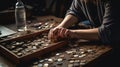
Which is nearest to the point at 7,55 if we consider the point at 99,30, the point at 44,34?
the point at 44,34

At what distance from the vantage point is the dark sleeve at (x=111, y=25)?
1.61 m

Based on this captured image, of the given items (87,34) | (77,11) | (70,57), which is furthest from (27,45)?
(77,11)

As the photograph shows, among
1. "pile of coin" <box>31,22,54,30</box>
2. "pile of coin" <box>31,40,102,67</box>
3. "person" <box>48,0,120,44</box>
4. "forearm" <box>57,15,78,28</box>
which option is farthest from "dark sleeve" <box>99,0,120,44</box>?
"pile of coin" <box>31,22,54,30</box>

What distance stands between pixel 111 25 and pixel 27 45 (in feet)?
2.26

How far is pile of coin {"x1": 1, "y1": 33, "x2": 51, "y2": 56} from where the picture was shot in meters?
1.53

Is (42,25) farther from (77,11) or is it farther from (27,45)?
(27,45)

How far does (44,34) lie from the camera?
186 cm

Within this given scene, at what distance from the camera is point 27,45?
1642 millimetres

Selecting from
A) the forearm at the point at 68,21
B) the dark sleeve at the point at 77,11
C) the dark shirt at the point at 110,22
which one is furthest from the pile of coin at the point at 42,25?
the dark shirt at the point at 110,22

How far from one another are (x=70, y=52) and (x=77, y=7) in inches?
28.0

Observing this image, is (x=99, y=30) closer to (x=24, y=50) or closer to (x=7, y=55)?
(x=24, y=50)

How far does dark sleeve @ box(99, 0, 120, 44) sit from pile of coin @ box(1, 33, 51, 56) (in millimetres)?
457

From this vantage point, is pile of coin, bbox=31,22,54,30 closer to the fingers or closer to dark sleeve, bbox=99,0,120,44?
the fingers

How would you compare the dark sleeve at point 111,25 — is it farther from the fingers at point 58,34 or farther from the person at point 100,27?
the fingers at point 58,34
